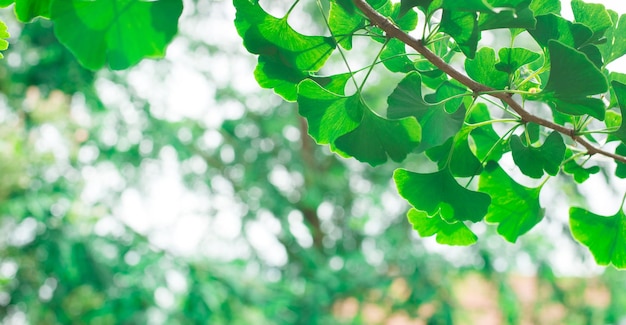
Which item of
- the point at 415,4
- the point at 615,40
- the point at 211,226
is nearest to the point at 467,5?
the point at 415,4

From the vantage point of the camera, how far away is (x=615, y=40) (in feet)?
0.97

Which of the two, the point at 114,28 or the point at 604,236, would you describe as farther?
the point at 604,236

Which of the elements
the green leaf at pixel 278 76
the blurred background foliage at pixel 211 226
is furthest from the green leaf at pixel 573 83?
the blurred background foliage at pixel 211 226

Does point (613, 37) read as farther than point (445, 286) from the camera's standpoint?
No

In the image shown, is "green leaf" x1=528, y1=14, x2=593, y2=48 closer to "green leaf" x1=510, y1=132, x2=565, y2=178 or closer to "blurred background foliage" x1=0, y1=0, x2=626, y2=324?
"green leaf" x1=510, y1=132, x2=565, y2=178

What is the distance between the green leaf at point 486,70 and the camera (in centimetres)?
27

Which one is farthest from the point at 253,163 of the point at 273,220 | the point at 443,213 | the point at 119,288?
the point at 443,213

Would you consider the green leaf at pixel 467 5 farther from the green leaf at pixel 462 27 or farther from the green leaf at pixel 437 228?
the green leaf at pixel 437 228

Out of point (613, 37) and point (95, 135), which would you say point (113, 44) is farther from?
point (95, 135)

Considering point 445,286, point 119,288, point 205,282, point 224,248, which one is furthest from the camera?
point 224,248

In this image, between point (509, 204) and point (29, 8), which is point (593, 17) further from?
point (29, 8)

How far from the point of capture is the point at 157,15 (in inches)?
7.5

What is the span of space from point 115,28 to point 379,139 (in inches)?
4.7

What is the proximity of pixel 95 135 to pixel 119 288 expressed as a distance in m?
0.83
